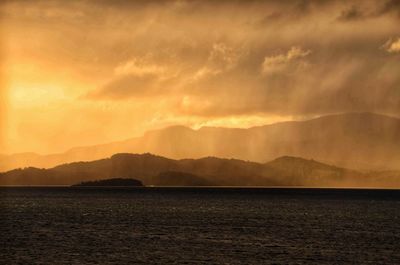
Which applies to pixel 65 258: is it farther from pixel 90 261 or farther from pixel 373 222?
pixel 373 222

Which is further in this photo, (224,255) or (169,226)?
(169,226)

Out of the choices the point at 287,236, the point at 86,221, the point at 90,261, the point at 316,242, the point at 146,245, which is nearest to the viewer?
the point at 90,261

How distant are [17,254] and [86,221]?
70850mm

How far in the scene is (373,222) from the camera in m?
170

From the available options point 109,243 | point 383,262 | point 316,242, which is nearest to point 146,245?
point 109,243

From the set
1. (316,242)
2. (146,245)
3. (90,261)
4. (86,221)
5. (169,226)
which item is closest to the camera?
(90,261)

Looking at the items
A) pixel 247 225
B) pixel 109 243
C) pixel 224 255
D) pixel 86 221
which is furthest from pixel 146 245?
pixel 86 221

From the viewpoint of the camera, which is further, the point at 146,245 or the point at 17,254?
the point at 146,245

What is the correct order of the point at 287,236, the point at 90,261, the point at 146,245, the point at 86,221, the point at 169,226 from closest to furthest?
the point at 90,261, the point at 146,245, the point at 287,236, the point at 169,226, the point at 86,221

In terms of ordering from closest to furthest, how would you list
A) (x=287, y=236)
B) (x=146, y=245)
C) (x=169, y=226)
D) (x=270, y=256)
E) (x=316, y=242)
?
1. (x=270, y=256)
2. (x=146, y=245)
3. (x=316, y=242)
4. (x=287, y=236)
5. (x=169, y=226)

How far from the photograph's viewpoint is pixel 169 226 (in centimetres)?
14788

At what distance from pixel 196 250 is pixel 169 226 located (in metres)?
49.1

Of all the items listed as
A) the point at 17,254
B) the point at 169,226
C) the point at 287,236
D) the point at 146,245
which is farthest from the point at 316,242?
the point at 17,254

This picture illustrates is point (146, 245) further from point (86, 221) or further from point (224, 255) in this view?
point (86, 221)
